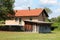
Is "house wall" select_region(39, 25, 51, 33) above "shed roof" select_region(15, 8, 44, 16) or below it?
below

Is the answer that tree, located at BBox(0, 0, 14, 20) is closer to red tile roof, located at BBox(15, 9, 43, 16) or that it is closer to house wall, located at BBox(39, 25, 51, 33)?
house wall, located at BBox(39, 25, 51, 33)

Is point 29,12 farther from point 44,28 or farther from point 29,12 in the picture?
point 44,28

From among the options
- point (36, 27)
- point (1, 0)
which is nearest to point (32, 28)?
point (36, 27)

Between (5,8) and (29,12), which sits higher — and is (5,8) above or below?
above

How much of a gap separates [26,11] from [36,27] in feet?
72.1

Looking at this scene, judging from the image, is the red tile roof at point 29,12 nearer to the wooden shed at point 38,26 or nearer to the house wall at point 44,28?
the wooden shed at point 38,26

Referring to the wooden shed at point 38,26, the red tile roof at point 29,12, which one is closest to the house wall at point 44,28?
the wooden shed at point 38,26

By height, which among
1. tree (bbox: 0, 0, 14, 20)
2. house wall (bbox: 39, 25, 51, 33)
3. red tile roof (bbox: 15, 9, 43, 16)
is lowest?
house wall (bbox: 39, 25, 51, 33)

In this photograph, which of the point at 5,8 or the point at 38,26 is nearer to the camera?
the point at 5,8

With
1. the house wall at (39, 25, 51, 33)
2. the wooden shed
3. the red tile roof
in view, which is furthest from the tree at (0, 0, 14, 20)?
the red tile roof

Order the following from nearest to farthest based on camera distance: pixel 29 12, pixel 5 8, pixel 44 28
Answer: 1. pixel 5 8
2. pixel 44 28
3. pixel 29 12

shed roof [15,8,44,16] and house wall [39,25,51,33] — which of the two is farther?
shed roof [15,8,44,16]

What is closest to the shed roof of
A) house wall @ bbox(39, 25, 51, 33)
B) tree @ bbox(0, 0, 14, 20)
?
house wall @ bbox(39, 25, 51, 33)

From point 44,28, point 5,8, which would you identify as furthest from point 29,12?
point 5,8
